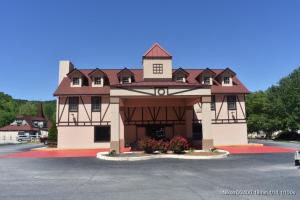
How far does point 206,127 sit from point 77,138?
14.7 meters

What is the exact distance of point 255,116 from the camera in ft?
180

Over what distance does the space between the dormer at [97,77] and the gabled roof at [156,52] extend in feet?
23.4

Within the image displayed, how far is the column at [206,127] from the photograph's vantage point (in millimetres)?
24416

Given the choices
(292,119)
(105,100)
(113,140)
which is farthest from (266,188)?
(292,119)

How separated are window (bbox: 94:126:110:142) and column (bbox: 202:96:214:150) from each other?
38.9ft

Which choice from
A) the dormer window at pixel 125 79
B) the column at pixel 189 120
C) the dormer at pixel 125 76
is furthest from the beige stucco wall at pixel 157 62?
the column at pixel 189 120

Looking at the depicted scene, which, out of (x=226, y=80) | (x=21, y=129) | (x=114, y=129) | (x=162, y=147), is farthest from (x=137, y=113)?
(x=21, y=129)

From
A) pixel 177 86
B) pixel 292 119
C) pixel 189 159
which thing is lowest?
pixel 189 159

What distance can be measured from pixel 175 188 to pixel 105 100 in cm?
2318

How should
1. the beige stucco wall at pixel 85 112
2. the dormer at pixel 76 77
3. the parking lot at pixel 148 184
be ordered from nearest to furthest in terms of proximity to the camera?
the parking lot at pixel 148 184 < the beige stucco wall at pixel 85 112 < the dormer at pixel 76 77

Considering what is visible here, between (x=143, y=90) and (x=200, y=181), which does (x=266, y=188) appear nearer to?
(x=200, y=181)

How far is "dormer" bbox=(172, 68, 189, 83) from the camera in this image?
3328cm

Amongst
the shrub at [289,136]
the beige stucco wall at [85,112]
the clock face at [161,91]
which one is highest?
the clock face at [161,91]

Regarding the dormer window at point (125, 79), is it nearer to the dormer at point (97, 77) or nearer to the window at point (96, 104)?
the dormer at point (97, 77)
